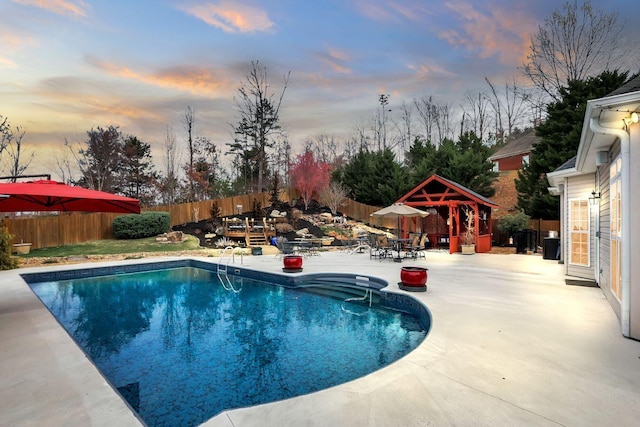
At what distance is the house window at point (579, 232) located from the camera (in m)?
8.12

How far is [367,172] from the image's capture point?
85.6 ft

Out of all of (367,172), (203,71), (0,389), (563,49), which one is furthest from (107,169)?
(563,49)

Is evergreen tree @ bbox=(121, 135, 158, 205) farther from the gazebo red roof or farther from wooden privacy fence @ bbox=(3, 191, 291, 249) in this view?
the gazebo red roof

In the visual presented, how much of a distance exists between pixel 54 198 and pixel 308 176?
67.5 feet

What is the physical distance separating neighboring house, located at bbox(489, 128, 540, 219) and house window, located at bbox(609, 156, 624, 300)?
19107 millimetres

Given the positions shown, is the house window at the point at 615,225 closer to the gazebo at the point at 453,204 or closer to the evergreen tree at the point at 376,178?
the gazebo at the point at 453,204

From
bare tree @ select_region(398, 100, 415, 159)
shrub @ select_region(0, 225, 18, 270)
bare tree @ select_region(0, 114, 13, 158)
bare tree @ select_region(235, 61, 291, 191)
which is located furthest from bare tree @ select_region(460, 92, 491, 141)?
bare tree @ select_region(0, 114, 13, 158)

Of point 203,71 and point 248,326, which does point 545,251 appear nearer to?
point 248,326

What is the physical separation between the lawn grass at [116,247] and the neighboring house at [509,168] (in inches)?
778

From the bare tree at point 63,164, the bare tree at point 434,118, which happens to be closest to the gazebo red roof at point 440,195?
the bare tree at point 434,118

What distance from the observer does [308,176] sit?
25.3 meters

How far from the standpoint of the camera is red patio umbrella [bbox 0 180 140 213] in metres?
4.36

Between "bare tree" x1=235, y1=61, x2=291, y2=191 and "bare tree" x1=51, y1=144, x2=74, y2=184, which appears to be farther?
"bare tree" x1=235, y1=61, x2=291, y2=191

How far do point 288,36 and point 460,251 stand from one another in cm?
1280
